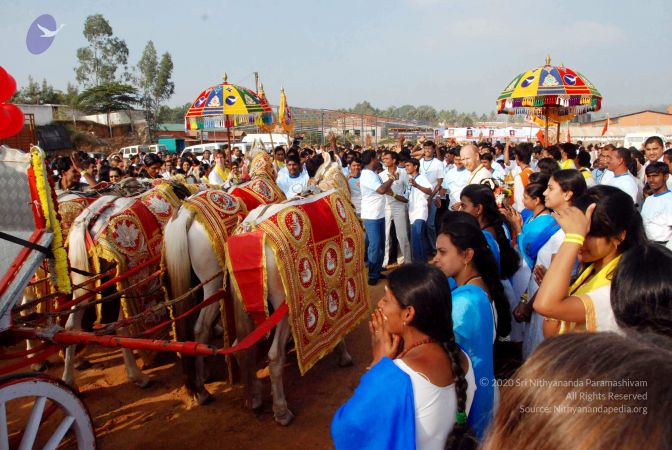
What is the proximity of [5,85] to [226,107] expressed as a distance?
16.0ft

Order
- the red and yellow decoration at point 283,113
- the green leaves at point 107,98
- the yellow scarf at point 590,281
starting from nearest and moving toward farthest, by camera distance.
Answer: the yellow scarf at point 590,281 → the red and yellow decoration at point 283,113 → the green leaves at point 107,98

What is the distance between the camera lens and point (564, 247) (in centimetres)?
185

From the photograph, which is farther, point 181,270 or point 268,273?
point 181,270

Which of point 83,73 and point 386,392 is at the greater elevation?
point 83,73

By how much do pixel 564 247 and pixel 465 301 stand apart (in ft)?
1.58

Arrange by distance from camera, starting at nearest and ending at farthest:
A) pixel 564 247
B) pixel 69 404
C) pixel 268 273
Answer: pixel 564 247
pixel 69 404
pixel 268 273

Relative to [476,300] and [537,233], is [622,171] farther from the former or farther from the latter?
[476,300]

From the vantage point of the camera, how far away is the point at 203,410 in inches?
144

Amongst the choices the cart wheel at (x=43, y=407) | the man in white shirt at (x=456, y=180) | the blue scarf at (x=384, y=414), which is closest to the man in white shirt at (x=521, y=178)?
the man in white shirt at (x=456, y=180)

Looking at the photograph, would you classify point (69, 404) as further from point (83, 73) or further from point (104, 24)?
point (83, 73)

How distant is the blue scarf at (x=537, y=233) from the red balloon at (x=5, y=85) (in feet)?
11.7

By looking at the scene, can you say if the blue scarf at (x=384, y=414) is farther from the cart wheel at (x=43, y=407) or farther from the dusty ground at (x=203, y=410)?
the dusty ground at (x=203, y=410)

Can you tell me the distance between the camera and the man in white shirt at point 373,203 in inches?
248

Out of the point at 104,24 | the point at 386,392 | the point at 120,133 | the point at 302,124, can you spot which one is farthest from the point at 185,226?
the point at 104,24
